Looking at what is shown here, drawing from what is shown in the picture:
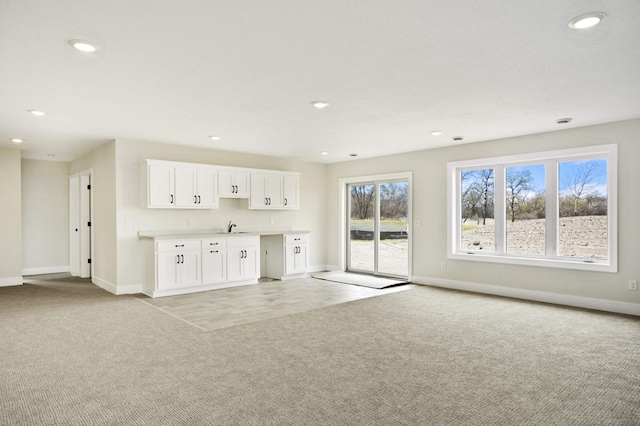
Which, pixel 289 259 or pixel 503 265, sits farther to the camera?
pixel 289 259

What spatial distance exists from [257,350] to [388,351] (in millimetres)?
1207

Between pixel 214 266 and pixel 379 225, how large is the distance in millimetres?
3485

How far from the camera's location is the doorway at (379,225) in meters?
7.82

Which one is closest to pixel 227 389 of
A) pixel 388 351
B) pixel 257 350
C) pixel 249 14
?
pixel 257 350

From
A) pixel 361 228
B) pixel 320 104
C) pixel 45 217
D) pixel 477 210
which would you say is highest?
pixel 320 104

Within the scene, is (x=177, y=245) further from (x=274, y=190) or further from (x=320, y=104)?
(x=320, y=104)

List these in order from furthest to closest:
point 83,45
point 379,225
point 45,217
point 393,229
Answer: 1. point 45,217
2. point 379,225
3. point 393,229
4. point 83,45

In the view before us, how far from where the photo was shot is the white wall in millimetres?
8312

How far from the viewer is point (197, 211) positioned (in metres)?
7.08

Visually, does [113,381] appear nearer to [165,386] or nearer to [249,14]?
[165,386]

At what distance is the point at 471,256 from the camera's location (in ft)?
21.6

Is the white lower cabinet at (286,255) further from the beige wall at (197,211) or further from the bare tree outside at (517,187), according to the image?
the bare tree outside at (517,187)

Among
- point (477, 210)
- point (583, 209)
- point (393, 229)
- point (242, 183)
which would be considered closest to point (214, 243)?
point (242, 183)

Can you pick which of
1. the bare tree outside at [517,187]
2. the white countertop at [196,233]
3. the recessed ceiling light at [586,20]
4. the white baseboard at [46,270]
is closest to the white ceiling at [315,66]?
the recessed ceiling light at [586,20]
